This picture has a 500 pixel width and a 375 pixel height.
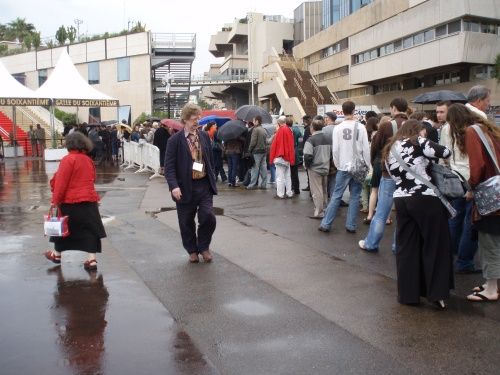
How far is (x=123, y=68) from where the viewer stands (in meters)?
53.8

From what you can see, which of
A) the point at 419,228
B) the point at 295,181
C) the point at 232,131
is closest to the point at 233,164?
the point at 232,131

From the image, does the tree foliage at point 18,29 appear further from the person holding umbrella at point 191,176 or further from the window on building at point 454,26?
the person holding umbrella at point 191,176

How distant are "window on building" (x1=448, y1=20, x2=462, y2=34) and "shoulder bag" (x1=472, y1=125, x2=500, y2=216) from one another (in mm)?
29802

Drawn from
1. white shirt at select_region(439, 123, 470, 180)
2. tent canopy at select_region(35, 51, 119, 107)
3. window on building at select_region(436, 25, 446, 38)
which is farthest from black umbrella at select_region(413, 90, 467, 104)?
window on building at select_region(436, 25, 446, 38)

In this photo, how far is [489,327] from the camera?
4758 mm

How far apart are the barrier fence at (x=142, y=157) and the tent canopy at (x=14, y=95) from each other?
17.4ft

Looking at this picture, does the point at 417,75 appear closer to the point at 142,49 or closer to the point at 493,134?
the point at 142,49

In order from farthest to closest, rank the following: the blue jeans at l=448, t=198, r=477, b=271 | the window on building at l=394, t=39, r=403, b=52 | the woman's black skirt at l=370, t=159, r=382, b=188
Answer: the window on building at l=394, t=39, r=403, b=52 → the woman's black skirt at l=370, t=159, r=382, b=188 → the blue jeans at l=448, t=198, r=477, b=271

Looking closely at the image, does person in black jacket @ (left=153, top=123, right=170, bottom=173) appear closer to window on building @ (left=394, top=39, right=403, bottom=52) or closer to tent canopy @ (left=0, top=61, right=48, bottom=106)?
tent canopy @ (left=0, top=61, right=48, bottom=106)

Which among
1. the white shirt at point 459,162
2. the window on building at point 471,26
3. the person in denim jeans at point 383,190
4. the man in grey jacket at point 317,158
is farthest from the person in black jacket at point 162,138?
the window on building at point 471,26

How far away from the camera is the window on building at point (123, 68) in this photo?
53.6m

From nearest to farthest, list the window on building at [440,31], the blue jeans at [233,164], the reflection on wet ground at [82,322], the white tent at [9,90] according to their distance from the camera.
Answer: the reflection on wet ground at [82,322] < the blue jeans at [233,164] < the white tent at [9,90] < the window on building at [440,31]

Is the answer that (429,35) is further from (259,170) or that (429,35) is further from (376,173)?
(376,173)

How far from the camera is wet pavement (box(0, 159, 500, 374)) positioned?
4.12 metres
